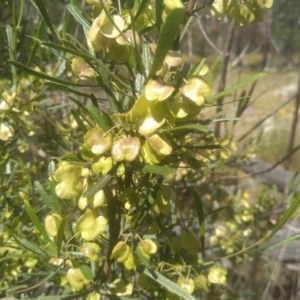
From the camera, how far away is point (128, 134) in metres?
0.45

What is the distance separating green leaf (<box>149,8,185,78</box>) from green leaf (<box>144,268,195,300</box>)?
252 millimetres

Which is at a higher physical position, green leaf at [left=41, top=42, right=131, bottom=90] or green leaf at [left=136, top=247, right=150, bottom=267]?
green leaf at [left=41, top=42, right=131, bottom=90]

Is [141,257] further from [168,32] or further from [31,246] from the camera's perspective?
[168,32]

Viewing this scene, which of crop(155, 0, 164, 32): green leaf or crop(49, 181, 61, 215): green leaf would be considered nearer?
crop(155, 0, 164, 32): green leaf

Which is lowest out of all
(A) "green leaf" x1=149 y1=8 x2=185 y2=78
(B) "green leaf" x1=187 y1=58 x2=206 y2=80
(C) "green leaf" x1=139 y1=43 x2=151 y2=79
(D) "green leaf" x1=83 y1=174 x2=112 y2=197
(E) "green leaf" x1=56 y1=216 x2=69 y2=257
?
(E) "green leaf" x1=56 y1=216 x2=69 y2=257

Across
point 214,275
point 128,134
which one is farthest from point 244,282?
point 128,134

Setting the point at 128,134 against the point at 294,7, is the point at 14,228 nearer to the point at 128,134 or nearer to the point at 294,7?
the point at 128,134

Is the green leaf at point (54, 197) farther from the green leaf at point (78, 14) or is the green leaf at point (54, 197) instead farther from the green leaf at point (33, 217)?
the green leaf at point (78, 14)

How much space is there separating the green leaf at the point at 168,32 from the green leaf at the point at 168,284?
252 mm

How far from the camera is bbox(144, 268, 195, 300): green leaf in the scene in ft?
1.60

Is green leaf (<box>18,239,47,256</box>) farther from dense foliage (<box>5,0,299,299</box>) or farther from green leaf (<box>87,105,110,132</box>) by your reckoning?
green leaf (<box>87,105,110,132</box>)

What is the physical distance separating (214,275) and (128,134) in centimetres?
25

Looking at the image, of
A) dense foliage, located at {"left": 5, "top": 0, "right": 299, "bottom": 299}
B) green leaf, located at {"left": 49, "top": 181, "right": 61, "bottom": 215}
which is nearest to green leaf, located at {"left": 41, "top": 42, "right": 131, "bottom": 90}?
dense foliage, located at {"left": 5, "top": 0, "right": 299, "bottom": 299}

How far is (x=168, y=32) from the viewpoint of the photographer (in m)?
0.34
